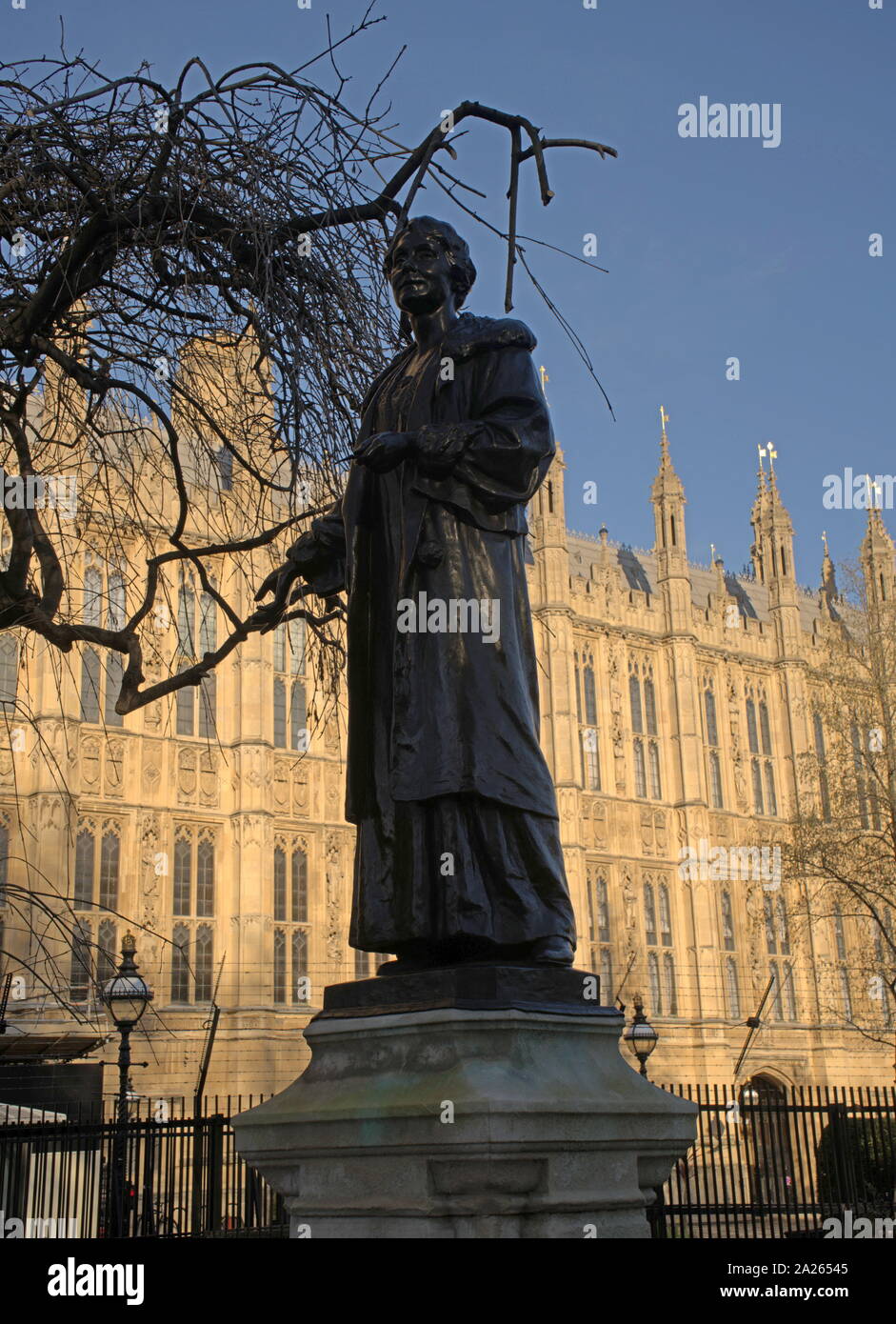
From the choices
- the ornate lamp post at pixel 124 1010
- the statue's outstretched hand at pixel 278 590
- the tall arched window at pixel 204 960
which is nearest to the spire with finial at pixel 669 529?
the tall arched window at pixel 204 960

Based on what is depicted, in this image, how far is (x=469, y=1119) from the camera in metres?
2.66

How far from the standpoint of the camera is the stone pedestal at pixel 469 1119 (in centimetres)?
272

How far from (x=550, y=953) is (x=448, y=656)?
2.42ft

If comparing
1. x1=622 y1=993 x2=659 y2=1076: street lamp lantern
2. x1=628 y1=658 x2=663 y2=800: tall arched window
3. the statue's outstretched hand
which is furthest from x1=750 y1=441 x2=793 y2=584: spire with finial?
the statue's outstretched hand

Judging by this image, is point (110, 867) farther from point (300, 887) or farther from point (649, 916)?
point (649, 916)

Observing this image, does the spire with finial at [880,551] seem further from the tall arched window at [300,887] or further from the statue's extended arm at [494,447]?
the statue's extended arm at [494,447]

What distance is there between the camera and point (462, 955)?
10.4 ft

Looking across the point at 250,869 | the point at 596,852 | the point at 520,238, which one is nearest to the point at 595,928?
the point at 596,852

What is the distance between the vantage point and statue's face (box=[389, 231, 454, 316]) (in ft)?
12.0

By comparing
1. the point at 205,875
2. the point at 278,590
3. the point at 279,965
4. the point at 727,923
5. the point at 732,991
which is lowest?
the point at 732,991

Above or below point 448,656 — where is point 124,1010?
below

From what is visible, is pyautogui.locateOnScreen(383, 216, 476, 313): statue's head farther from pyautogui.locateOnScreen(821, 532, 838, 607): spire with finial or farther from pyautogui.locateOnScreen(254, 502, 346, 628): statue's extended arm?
pyautogui.locateOnScreen(821, 532, 838, 607): spire with finial

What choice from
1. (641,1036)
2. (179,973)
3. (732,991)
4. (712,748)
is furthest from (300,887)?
(712,748)
